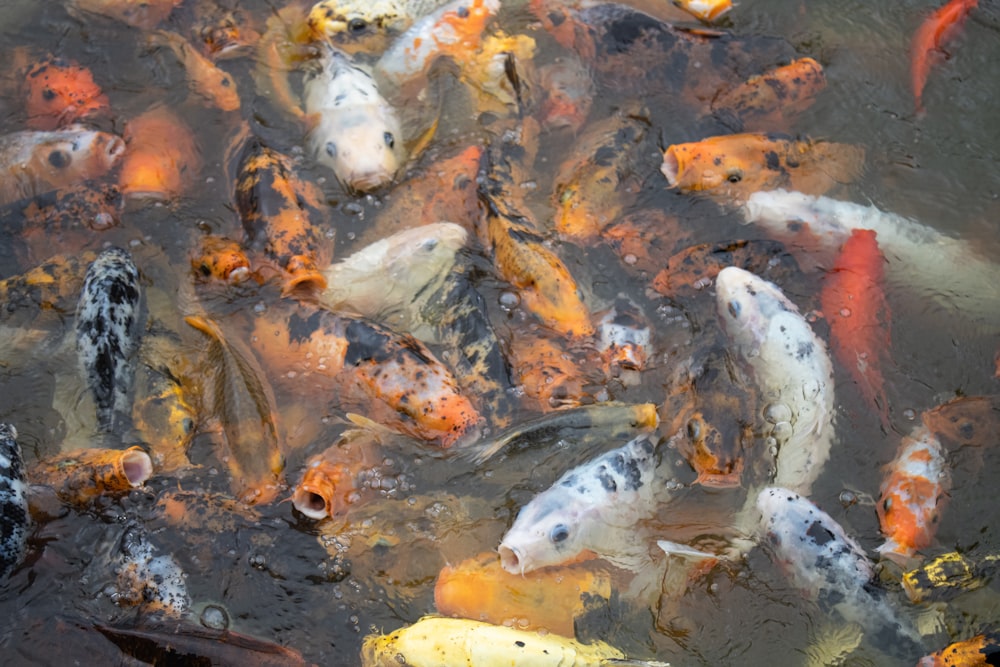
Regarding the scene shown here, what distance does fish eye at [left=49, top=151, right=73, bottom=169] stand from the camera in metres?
5.24

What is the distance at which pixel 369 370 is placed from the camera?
4.36 meters

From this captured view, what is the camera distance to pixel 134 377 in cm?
438

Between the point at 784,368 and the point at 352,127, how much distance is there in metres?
2.88

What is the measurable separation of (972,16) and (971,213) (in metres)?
1.71

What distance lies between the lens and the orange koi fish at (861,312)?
14.9ft

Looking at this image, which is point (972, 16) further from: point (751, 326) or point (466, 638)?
point (466, 638)

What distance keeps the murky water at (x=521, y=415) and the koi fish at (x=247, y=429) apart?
0.10 meters

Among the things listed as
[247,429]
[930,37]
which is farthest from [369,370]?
[930,37]

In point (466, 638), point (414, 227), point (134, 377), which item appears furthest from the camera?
point (414, 227)

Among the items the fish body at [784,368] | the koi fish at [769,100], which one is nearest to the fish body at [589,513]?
the fish body at [784,368]

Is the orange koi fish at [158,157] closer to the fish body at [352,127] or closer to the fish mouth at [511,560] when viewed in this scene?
the fish body at [352,127]

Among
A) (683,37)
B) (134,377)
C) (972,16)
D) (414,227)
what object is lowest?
(134,377)

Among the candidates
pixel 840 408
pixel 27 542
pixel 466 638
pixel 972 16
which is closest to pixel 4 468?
pixel 27 542

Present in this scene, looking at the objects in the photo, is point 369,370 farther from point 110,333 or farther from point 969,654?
point 969,654
